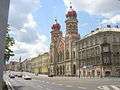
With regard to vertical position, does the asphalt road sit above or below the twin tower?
below

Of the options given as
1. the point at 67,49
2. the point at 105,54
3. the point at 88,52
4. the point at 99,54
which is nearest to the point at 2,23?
the point at 105,54

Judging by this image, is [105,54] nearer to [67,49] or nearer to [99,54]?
[99,54]

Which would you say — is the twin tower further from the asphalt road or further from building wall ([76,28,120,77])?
the asphalt road

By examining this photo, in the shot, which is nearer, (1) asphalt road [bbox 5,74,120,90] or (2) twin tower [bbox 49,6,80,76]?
(1) asphalt road [bbox 5,74,120,90]

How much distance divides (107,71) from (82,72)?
16.9 m

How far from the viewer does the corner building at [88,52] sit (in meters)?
90.1

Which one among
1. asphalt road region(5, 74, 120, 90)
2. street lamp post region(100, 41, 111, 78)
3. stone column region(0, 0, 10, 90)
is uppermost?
street lamp post region(100, 41, 111, 78)

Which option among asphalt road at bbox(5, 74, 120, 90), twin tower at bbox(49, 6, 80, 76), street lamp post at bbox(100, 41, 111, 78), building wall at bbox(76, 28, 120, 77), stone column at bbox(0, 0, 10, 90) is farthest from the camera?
twin tower at bbox(49, 6, 80, 76)

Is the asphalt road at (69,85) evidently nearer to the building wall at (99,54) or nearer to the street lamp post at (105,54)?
the building wall at (99,54)

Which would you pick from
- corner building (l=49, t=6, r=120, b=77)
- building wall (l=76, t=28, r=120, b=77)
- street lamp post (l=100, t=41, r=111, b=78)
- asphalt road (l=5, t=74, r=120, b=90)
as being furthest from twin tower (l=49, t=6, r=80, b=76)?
asphalt road (l=5, t=74, r=120, b=90)

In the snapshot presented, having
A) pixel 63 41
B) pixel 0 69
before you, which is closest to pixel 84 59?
pixel 63 41

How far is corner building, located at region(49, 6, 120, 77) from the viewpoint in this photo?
3548 inches

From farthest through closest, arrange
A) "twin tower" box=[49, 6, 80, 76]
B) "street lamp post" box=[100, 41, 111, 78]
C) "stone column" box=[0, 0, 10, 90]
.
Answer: "twin tower" box=[49, 6, 80, 76] → "street lamp post" box=[100, 41, 111, 78] → "stone column" box=[0, 0, 10, 90]

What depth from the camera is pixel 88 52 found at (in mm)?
100688
